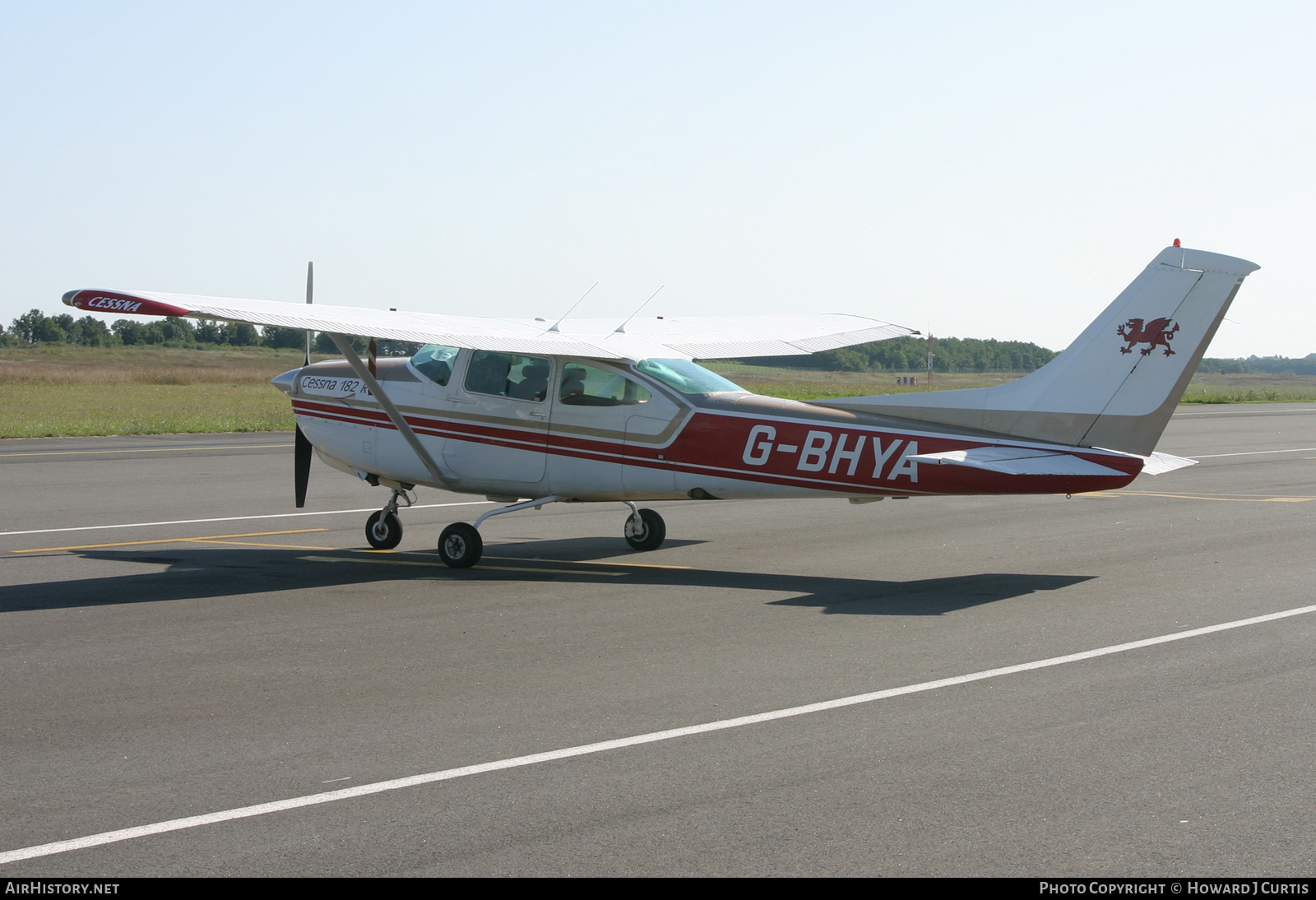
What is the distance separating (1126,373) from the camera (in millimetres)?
9492

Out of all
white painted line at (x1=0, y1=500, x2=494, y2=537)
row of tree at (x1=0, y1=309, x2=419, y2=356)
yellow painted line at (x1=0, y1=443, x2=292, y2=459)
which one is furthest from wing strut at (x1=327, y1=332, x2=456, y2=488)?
row of tree at (x1=0, y1=309, x2=419, y2=356)

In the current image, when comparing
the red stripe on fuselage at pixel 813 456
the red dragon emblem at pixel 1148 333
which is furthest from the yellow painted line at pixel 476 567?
the red dragon emblem at pixel 1148 333

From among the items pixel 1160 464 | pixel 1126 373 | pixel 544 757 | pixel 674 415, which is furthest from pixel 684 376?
pixel 544 757

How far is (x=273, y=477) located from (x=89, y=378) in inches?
1876

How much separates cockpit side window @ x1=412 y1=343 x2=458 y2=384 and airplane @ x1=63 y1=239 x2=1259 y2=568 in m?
0.02

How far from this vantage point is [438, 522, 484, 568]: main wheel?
10.8 m

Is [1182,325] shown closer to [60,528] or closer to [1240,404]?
[60,528]

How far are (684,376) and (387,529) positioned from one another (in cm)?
343

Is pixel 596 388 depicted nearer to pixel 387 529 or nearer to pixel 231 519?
pixel 387 529

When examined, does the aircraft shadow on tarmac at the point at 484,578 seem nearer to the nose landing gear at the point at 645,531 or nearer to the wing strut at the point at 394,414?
the nose landing gear at the point at 645,531

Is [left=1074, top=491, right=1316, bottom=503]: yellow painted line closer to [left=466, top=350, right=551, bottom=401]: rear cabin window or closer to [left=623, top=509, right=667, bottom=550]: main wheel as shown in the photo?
[left=623, top=509, right=667, bottom=550]: main wheel

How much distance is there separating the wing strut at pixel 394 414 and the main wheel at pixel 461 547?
2.60ft
